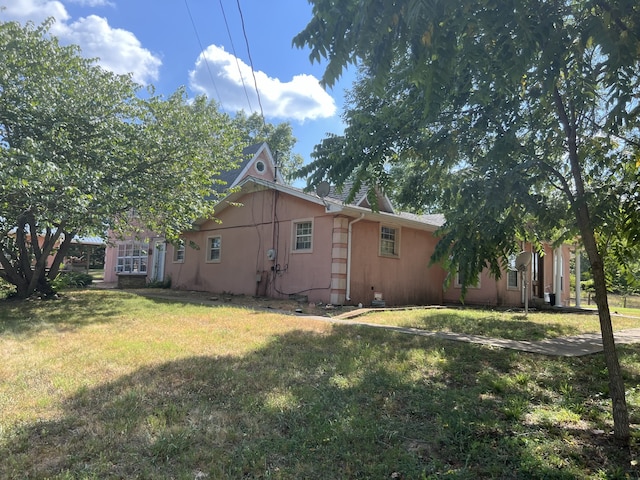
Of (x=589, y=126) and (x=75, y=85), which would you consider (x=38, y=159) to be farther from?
(x=589, y=126)

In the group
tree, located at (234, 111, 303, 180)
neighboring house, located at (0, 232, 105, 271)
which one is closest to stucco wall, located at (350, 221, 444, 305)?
Answer: neighboring house, located at (0, 232, 105, 271)

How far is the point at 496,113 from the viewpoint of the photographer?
3896 mm

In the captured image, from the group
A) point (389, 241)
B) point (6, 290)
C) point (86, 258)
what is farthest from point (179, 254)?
point (86, 258)

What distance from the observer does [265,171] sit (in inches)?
885

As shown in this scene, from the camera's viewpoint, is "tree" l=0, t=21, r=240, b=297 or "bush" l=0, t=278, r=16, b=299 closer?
"tree" l=0, t=21, r=240, b=297

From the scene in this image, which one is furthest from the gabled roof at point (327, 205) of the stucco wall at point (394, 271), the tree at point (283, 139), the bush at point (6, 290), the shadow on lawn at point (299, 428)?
the tree at point (283, 139)

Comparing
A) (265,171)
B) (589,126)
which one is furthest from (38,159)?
(265,171)

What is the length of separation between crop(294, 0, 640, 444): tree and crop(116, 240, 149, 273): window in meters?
19.3

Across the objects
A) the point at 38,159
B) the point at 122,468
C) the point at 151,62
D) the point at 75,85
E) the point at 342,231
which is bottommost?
the point at 122,468

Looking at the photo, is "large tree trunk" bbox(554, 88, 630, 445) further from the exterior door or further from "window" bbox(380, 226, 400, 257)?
the exterior door

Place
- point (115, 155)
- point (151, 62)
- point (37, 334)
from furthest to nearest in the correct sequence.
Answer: point (151, 62) < point (115, 155) < point (37, 334)

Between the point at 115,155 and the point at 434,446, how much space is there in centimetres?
932

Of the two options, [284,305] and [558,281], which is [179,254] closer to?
[284,305]

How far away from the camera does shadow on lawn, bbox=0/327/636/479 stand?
2.80 meters
